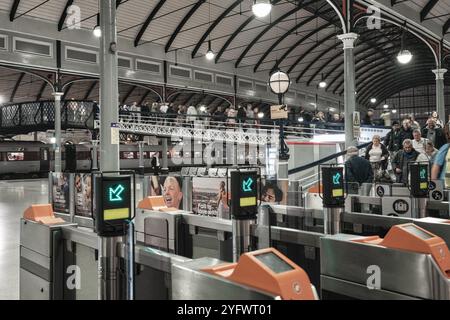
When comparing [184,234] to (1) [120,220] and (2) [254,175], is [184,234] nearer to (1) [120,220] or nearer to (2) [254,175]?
(2) [254,175]

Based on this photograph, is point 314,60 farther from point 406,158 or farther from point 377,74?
point 406,158

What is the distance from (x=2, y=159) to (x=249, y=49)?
16643mm

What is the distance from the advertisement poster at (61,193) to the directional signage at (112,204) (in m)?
5.36

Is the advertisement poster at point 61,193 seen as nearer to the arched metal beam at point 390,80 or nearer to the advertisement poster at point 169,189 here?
the advertisement poster at point 169,189

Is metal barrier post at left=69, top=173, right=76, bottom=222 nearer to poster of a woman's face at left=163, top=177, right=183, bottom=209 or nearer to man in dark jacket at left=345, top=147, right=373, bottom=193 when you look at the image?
poster of a woman's face at left=163, top=177, right=183, bottom=209

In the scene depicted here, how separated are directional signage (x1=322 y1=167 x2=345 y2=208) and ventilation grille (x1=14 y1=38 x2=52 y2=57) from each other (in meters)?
18.7

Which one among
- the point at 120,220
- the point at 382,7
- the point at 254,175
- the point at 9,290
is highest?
the point at 382,7

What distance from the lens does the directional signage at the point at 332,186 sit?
3.90m

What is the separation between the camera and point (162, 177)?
9008mm

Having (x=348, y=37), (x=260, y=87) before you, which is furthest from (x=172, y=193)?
(x=260, y=87)

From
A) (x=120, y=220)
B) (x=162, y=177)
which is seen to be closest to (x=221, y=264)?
(x=120, y=220)

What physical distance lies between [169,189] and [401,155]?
15.1 ft

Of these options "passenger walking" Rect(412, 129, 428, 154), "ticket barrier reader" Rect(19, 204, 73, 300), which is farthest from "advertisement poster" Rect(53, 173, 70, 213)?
"passenger walking" Rect(412, 129, 428, 154)

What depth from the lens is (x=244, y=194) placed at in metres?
3.28
